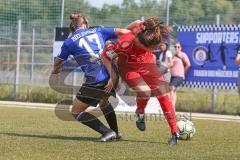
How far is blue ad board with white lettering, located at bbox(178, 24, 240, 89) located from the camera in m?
16.9

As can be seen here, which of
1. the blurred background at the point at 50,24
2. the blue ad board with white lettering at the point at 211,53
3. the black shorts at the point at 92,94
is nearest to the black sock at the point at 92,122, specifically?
the black shorts at the point at 92,94

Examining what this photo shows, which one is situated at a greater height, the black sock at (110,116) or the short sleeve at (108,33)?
the short sleeve at (108,33)

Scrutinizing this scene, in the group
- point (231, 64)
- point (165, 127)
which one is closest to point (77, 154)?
point (165, 127)

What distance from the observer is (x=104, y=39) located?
9133 millimetres

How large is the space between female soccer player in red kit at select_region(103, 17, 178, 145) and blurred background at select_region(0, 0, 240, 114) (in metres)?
8.46

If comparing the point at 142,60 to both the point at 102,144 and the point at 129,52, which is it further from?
the point at 102,144

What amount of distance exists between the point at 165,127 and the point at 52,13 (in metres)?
10.1

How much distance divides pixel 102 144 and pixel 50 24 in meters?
12.8

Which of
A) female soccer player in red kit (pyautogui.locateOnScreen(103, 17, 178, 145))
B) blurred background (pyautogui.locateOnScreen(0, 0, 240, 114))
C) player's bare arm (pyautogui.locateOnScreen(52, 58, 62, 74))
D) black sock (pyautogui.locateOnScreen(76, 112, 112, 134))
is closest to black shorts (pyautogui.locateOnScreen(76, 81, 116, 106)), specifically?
black sock (pyautogui.locateOnScreen(76, 112, 112, 134))

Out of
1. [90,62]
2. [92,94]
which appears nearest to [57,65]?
[90,62]

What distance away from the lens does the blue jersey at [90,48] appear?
8.95 m

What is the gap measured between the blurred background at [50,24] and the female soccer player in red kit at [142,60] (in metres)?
8.46

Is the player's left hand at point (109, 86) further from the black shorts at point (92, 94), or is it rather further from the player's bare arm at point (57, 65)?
the player's bare arm at point (57, 65)

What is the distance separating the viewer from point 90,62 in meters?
9.04
